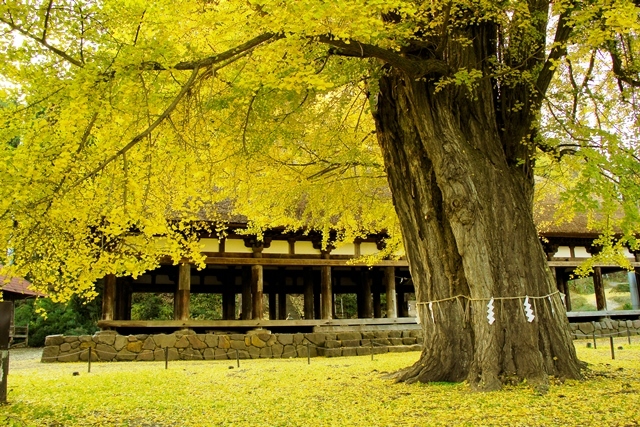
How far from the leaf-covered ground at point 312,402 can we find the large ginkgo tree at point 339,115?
1.90ft

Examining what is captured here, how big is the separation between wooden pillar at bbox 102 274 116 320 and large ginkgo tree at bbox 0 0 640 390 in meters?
5.98

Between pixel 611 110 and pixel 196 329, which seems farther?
pixel 196 329

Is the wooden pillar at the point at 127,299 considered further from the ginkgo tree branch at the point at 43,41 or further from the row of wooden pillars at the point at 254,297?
the ginkgo tree branch at the point at 43,41

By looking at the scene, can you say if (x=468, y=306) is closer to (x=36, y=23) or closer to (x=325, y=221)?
(x=325, y=221)

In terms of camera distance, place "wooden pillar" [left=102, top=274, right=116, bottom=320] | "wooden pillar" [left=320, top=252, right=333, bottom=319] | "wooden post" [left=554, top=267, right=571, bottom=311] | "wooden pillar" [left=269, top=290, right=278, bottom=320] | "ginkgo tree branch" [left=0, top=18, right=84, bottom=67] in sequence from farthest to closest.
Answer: "wooden pillar" [left=269, top=290, right=278, bottom=320]
"wooden post" [left=554, top=267, right=571, bottom=311]
"wooden pillar" [left=320, top=252, right=333, bottom=319]
"wooden pillar" [left=102, top=274, right=116, bottom=320]
"ginkgo tree branch" [left=0, top=18, right=84, bottom=67]

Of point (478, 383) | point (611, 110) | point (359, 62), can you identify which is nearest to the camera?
point (478, 383)

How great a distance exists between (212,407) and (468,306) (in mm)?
3187

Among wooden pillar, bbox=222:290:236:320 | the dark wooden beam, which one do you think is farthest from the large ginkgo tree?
wooden pillar, bbox=222:290:236:320

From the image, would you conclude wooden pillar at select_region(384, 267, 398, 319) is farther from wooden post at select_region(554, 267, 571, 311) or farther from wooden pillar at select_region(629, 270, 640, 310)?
wooden pillar at select_region(629, 270, 640, 310)

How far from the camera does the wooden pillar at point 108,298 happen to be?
1239cm

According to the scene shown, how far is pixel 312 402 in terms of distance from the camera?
17.6 feet

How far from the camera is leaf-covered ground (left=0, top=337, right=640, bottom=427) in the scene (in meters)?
4.31

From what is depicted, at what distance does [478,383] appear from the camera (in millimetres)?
5527

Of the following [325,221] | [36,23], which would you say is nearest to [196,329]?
[325,221]
